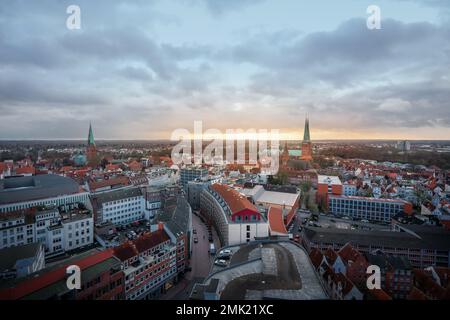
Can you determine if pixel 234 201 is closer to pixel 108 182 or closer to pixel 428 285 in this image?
pixel 428 285

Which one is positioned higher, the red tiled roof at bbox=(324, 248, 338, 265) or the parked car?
the parked car

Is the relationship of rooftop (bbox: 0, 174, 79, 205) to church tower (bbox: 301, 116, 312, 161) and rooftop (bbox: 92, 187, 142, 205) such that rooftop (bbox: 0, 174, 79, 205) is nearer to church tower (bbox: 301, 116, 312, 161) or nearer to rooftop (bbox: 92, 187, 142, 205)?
rooftop (bbox: 92, 187, 142, 205)

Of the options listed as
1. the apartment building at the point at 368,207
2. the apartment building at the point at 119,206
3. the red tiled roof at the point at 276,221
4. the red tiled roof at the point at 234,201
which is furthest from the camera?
the apartment building at the point at 368,207

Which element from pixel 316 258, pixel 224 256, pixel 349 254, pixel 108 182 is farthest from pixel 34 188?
pixel 349 254

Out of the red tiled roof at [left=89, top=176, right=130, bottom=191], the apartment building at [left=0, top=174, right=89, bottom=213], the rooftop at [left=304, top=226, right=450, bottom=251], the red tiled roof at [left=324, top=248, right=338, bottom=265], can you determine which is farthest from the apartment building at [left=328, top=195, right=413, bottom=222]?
the apartment building at [left=0, top=174, right=89, bottom=213]

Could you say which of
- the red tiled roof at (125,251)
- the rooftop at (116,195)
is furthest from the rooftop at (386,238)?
the rooftop at (116,195)

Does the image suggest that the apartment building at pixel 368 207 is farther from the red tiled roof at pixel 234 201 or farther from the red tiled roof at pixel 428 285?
the red tiled roof at pixel 428 285

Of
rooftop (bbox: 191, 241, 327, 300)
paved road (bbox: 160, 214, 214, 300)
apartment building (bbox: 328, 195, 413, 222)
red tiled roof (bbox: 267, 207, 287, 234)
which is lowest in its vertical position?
paved road (bbox: 160, 214, 214, 300)
